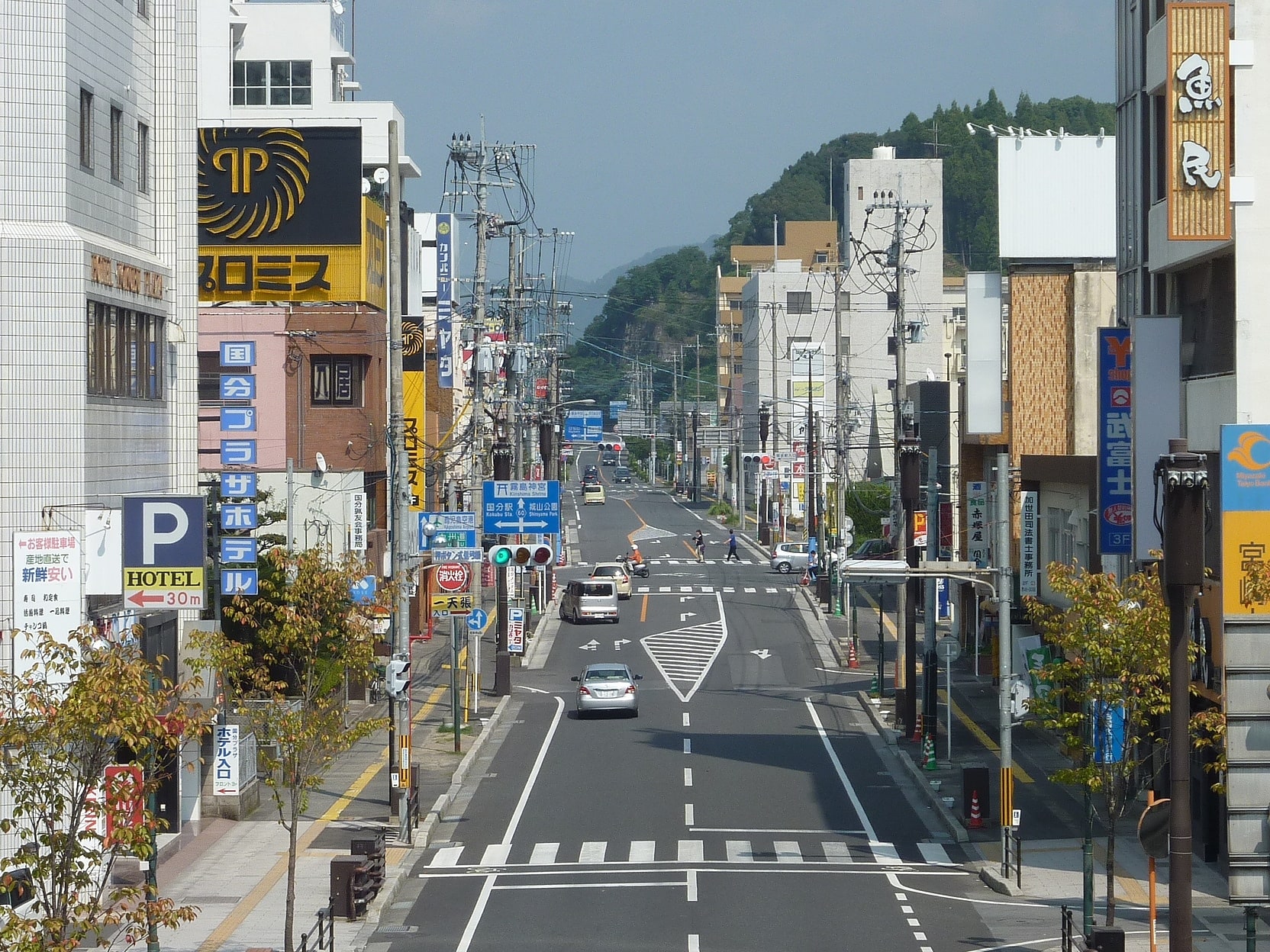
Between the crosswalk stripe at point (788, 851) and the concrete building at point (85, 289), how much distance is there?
1085cm

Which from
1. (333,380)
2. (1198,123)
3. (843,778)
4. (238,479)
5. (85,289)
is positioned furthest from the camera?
(333,380)

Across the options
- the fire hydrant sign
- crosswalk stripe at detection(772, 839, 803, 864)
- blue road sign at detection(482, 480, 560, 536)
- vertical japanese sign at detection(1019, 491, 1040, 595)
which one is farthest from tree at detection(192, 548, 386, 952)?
vertical japanese sign at detection(1019, 491, 1040, 595)

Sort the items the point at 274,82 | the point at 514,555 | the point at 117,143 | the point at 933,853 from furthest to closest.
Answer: the point at 274,82
the point at 514,555
the point at 933,853
the point at 117,143

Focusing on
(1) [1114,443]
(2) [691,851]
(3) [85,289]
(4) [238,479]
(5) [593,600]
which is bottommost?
(2) [691,851]

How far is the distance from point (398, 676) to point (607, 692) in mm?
14494

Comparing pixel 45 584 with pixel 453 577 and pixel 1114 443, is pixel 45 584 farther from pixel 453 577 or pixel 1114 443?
pixel 1114 443

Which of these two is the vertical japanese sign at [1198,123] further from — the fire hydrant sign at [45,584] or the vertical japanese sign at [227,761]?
the vertical japanese sign at [227,761]

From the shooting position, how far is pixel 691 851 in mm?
28406

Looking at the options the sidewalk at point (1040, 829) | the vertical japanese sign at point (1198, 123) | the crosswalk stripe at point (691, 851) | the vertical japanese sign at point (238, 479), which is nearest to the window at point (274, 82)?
the vertical japanese sign at point (238, 479)

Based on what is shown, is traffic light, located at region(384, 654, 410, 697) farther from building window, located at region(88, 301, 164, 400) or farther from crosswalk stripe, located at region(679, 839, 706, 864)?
building window, located at region(88, 301, 164, 400)

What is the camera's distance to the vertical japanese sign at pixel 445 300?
72.2 m

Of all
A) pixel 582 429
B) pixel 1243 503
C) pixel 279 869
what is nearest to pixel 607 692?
pixel 279 869

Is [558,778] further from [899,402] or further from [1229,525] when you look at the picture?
[1229,525]

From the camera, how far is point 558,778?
117 ft
